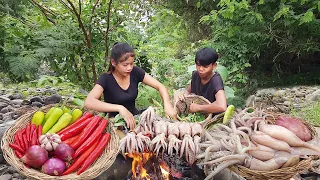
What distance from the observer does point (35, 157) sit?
94.9 inches

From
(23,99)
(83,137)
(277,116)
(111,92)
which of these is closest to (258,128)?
(277,116)

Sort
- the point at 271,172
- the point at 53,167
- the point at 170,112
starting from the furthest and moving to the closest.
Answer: the point at 170,112 → the point at 53,167 → the point at 271,172

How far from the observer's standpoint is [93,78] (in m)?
6.50

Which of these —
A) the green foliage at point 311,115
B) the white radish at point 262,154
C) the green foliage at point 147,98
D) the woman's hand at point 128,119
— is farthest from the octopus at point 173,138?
the green foliage at point 147,98

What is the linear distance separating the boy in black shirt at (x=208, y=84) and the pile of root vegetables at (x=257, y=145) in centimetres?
67

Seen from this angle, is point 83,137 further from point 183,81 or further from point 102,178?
point 183,81

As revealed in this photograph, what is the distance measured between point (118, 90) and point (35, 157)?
4.79ft

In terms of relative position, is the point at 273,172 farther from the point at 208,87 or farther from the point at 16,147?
the point at 16,147

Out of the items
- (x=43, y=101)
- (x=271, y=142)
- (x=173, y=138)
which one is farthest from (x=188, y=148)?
(x=43, y=101)

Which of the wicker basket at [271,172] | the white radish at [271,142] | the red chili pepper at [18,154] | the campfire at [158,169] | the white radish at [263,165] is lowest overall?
the campfire at [158,169]

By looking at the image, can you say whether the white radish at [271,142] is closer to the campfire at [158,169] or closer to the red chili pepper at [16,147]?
the campfire at [158,169]

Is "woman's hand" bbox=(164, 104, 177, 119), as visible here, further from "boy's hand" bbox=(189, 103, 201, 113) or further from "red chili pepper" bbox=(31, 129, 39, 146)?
"red chili pepper" bbox=(31, 129, 39, 146)

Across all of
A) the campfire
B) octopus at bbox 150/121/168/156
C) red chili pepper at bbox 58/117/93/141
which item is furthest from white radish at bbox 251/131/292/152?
red chili pepper at bbox 58/117/93/141

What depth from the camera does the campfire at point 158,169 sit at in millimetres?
2950
